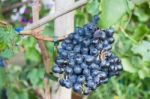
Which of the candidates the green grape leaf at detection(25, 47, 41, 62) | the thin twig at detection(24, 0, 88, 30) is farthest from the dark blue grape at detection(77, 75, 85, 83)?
the green grape leaf at detection(25, 47, 41, 62)

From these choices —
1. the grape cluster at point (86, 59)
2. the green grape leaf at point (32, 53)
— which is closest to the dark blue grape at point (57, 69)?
the grape cluster at point (86, 59)

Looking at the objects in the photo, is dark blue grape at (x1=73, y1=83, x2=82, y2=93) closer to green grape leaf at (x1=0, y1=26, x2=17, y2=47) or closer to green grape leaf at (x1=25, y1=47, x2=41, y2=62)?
green grape leaf at (x1=0, y1=26, x2=17, y2=47)

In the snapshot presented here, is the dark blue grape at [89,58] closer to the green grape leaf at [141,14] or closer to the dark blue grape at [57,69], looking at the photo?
the dark blue grape at [57,69]

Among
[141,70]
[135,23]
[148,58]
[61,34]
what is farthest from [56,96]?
[135,23]

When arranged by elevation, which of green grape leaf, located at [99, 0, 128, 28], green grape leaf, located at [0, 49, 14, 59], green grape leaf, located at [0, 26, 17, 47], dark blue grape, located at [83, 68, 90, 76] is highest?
green grape leaf, located at [99, 0, 128, 28]

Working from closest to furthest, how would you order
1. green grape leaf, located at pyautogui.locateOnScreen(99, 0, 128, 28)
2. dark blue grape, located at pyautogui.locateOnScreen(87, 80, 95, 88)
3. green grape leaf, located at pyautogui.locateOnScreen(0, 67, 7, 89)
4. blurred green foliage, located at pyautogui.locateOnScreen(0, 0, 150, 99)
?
green grape leaf, located at pyautogui.locateOnScreen(99, 0, 128, 28)
dark blue grape, located at pyautogui.locateOnScreen(87, 80, 95, 88)
blurred green foliage, located at pyautogui.locateOnScreen(0, 0, 150, 99)
green grape leaf, located at pyautogui.locateOnScreen(0, 67, 7, 89)

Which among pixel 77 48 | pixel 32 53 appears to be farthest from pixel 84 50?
pixel 32 53

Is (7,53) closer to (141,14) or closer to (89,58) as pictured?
(89,58)
